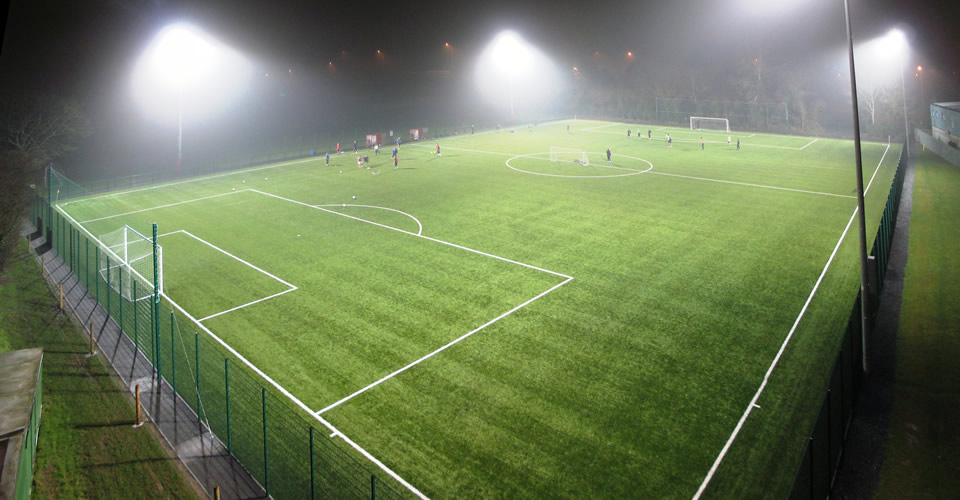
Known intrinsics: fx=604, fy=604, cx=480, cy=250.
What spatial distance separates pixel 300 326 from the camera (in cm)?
1833

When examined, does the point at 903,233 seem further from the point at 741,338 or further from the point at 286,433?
the point at 286,433

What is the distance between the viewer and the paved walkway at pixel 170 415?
11734 millimetres

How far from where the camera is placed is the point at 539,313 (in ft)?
62.0

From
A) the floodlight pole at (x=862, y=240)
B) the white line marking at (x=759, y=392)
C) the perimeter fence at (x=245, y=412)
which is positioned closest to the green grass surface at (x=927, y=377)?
the floodlight pole at (x=862, y=240)

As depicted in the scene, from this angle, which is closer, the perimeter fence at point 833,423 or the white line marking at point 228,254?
the perimeter fence at point 833,423

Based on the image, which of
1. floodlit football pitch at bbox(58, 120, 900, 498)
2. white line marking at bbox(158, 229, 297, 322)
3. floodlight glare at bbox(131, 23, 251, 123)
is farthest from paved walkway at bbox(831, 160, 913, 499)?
→ floodlight glare at bbox(131, 23, 251, 123)

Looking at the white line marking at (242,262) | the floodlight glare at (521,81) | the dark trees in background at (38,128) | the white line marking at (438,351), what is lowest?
the white line marking at (438,351)

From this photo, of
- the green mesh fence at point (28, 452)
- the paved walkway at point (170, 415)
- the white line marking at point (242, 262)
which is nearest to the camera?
the green mesh fence at point (28, 452)

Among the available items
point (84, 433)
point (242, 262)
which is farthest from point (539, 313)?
point (242, 262)

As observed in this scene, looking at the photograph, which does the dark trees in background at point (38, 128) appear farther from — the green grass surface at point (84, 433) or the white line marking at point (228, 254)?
the green grass surface at point (84, 433)

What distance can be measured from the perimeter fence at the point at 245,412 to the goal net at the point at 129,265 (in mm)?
104

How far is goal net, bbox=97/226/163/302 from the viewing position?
2023cm

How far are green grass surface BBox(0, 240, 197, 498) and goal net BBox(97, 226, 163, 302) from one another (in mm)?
2048

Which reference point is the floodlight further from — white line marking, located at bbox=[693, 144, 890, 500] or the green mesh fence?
white line marking, located at bbox=[693, 144, 890, 500]
